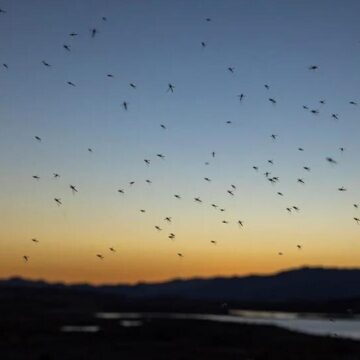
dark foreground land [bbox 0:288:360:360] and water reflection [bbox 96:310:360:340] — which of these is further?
water reflection [bbox 96:310:360:340]

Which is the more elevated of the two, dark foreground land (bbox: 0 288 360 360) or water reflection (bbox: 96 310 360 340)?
water reflection (bbox: 96 310 360 340)

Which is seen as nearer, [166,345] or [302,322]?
[166,345]

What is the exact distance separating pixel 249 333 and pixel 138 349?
20457 millimetres

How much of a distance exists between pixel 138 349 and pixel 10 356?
33.1 feet

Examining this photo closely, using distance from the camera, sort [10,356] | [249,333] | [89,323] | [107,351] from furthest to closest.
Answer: [89,323]
[249,333]
[107,351]
[10,356]

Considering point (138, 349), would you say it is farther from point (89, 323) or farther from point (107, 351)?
point (89, 323)

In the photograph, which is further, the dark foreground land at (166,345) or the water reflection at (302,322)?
the water reflection at (302,322)

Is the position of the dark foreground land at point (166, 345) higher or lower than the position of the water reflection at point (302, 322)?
lower

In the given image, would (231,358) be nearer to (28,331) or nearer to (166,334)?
(166,334)

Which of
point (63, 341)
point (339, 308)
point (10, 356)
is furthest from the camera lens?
point (339, 308)

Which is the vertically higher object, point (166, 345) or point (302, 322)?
point (302, 322)

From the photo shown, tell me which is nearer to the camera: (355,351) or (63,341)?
(355,351)

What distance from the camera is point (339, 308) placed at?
16538cm

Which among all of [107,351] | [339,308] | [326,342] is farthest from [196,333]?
[339,308]
